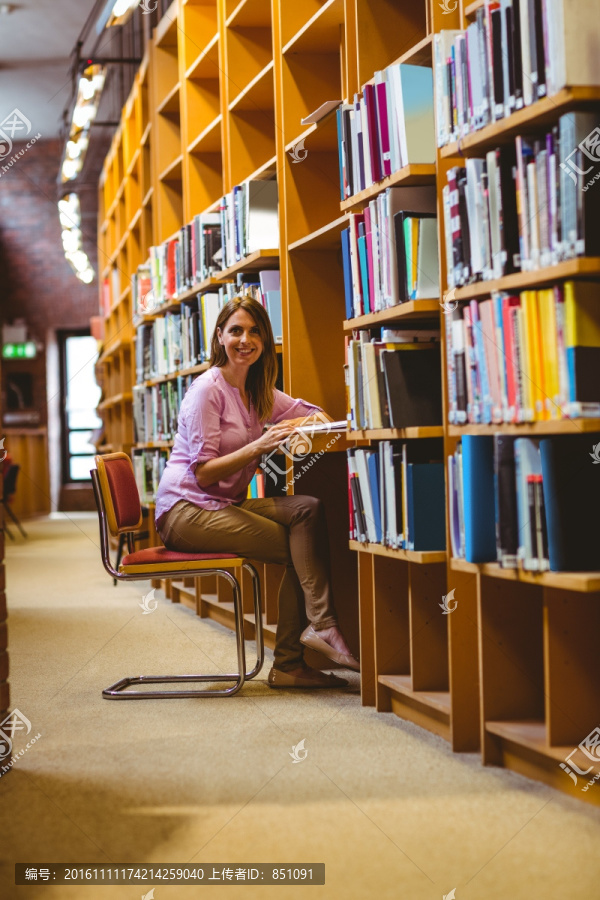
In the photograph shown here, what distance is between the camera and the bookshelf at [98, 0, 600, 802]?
222 centimetres

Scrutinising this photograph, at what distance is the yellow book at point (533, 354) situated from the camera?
6.97 feet

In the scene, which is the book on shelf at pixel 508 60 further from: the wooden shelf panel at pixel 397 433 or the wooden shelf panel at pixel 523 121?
the wooden shelf panel at pixel 397 433

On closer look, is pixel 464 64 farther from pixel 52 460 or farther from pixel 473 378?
pixel 52 460

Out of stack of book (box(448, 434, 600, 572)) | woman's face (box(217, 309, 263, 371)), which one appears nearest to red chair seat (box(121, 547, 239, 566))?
woman's face (box(217, 309, 263, 371))

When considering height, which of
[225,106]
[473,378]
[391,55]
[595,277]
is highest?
[225,106]

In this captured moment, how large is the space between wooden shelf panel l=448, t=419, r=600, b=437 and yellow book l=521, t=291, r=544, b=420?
0.03 meters

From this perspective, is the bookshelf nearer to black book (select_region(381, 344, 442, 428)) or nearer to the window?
black book (select_region(381, 344, 442, 428))

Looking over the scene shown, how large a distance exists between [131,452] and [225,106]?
2936 millimetres

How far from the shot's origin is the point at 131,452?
6.87 meters

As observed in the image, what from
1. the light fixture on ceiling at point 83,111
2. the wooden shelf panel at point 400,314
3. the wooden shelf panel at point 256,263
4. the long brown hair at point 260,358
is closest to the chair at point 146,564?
the long brown hair at point 260,358

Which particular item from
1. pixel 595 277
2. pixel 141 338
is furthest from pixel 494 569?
pixel 141 338

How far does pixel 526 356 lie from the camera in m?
2.15

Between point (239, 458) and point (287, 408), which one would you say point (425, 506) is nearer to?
point (239, 458)

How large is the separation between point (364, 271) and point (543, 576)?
1175mm
